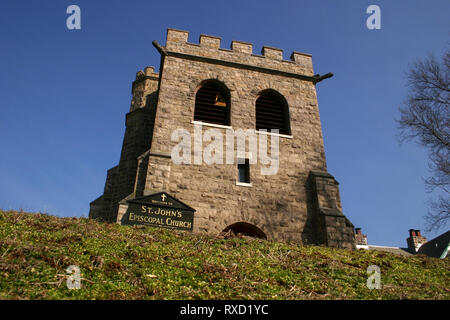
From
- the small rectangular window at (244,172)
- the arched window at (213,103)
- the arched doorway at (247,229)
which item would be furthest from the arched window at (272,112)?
the arched doorway at (247,229)

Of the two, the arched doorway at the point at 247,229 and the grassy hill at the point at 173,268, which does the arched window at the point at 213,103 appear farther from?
the grassy hill at the point at 173,268

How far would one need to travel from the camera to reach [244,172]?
12.3m

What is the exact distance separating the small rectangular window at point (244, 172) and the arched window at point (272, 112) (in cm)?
193

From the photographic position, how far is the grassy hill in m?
4.57

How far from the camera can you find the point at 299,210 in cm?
1180

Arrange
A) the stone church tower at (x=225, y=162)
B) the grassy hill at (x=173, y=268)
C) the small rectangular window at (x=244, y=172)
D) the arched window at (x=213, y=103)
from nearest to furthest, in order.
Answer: the grassy hill at (x=173, y=268)
the stone church tower at (x=225, y=162)
the small rectangular window at (x=244, y=172)
the arched window at (x=213, y=103)

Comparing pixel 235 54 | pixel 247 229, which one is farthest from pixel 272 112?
pixel 247 229

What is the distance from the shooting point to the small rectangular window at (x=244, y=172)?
39.7 ft

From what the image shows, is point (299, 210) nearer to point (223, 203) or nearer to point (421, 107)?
point (223, 203)

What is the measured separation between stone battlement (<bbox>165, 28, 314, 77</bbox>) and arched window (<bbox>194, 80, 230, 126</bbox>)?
4.01ft

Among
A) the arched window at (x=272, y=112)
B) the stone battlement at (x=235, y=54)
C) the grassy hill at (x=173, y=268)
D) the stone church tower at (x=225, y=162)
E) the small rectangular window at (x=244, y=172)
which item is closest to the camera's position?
the grassy hill at (x=173, y=268)
